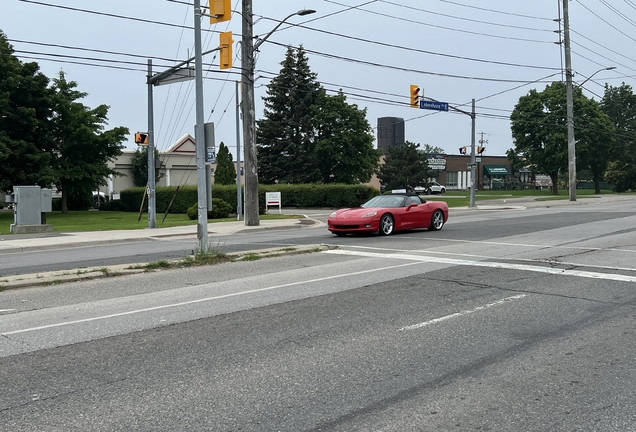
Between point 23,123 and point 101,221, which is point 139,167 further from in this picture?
point 101,221

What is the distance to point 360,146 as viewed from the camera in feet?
184

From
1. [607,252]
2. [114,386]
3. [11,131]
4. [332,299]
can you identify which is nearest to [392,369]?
[114,386]

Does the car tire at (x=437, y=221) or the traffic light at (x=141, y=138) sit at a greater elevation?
the traffic light at (x=141, y=138)

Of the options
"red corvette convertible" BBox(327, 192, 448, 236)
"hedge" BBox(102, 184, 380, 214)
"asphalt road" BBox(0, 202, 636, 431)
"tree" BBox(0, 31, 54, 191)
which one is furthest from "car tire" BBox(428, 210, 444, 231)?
"tree" BBox(0, 31, 54, 191)

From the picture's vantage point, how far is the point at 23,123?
119 ft

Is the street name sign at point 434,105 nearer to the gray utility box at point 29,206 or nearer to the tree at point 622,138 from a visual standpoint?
the gray utility box at point 29,206

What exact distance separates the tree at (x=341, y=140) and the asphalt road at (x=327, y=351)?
44.8 meters

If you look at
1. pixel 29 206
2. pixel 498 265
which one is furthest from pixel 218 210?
pixel 498 265

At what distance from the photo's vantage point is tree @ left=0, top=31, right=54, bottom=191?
115 ft

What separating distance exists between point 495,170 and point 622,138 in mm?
23565

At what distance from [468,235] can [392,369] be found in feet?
41.4

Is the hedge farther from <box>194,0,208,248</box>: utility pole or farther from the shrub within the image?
<box>194,0,208,248</box>: utility pole

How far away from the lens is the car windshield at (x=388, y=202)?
17625 mm

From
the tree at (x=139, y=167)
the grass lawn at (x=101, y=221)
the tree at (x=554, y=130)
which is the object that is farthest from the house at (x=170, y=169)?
the tree at (x=554, y=130)
